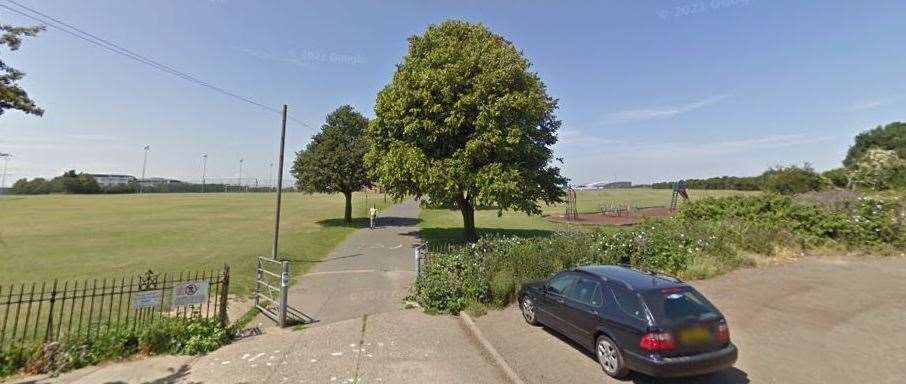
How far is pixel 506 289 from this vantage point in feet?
31.6

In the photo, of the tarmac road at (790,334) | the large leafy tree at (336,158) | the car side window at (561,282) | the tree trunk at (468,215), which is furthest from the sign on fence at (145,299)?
the large leafy tree at (336,158)

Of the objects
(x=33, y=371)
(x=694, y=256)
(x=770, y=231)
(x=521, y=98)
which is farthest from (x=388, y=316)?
(x=770, y=231)

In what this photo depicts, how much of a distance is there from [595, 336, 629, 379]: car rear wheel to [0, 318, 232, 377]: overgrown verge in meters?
6.59

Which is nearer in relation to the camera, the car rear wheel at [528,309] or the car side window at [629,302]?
the car side window at [629,302]

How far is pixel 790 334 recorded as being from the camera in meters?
7.45

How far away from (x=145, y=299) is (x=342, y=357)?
388 centimetres

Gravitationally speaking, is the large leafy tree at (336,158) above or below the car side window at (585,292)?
above

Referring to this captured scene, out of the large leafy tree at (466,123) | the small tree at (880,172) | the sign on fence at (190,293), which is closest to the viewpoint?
the sign on fence at (190,293)

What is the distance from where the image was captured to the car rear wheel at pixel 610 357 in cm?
581

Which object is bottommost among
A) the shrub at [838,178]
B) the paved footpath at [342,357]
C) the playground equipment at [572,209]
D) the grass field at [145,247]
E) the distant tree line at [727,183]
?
the paved footpath at [342,357]

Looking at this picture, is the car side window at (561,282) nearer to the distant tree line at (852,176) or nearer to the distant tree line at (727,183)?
the distant tree line at (852,176)

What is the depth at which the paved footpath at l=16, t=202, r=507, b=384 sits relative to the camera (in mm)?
6008

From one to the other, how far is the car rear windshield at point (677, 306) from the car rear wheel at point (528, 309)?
9.61 ft

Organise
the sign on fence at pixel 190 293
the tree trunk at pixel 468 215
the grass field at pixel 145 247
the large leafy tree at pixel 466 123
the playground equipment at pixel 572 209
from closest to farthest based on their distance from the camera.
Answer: the sign on fence at pixel 190 293 < the grass field at pixel 145 247 < the large leafy tree at pixel 466 123 < the tree trunk at pixel 468 215 < the playground equipment at pixel 572 209
